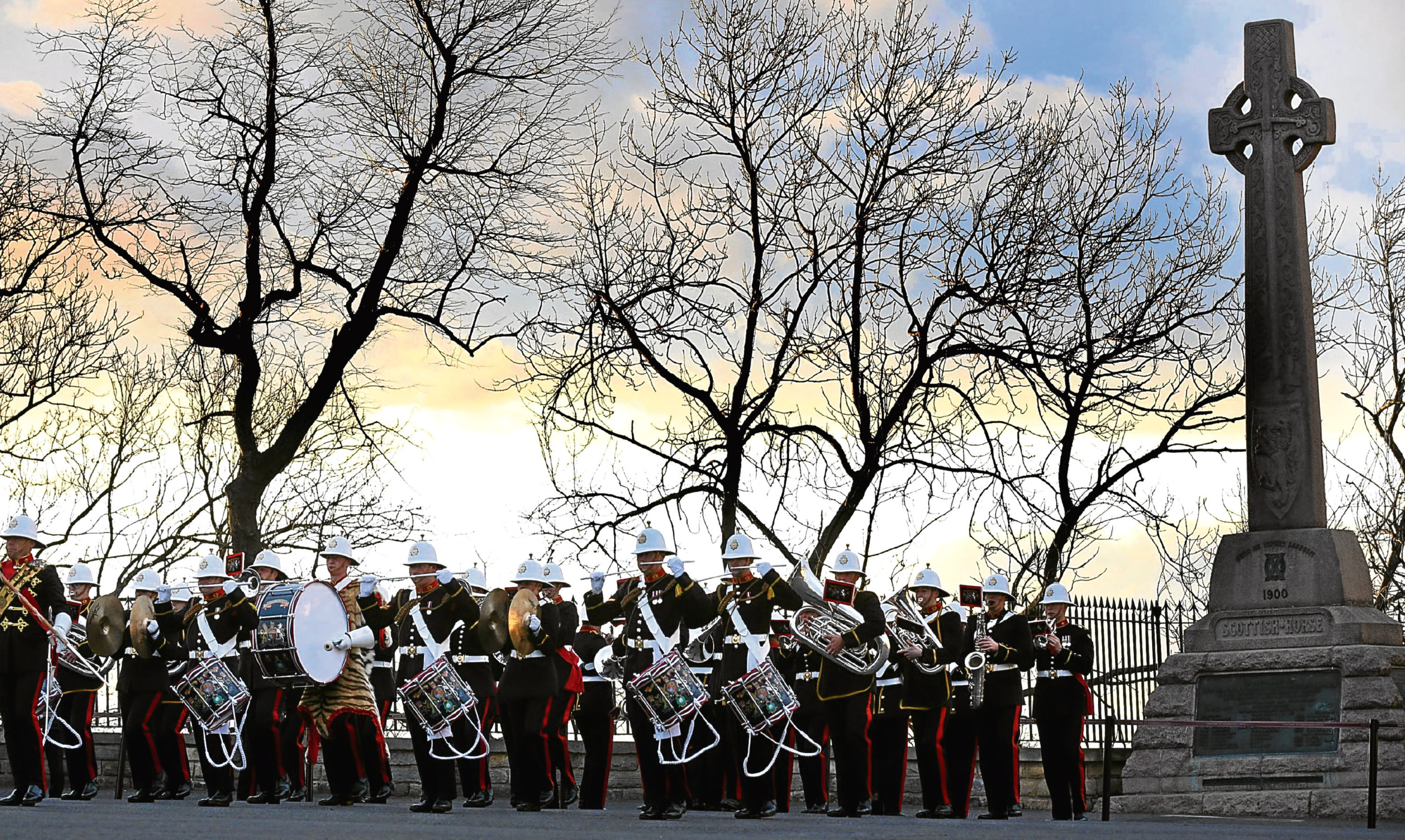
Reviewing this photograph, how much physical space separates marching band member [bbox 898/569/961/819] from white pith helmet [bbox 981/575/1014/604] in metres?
0.38

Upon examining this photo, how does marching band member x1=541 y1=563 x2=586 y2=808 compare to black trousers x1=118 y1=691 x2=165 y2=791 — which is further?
black trousers x1=118 y1=691 x2=165 y2=791

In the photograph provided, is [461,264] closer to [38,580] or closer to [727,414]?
[727,414]

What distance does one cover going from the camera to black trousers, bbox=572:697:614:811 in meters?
15.0

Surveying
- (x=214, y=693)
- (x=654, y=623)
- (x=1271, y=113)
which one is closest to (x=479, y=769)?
(x=214, y=693)

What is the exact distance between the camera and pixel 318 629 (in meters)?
13.2

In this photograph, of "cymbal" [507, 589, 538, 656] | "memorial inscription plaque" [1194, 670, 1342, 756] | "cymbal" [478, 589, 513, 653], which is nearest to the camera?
"cymbal" [507, 589, 538, 656]

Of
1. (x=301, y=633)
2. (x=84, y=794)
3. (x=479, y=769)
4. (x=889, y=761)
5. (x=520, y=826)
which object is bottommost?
(x=84, y=794)

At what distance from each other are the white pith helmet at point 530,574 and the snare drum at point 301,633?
1563mm

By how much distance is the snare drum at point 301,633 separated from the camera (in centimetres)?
1303

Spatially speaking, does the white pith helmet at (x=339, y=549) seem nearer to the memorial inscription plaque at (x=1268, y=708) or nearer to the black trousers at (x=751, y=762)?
the black trousers at (x=751, y=762)

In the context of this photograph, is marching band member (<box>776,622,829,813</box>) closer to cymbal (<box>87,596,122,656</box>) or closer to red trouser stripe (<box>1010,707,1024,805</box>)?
red trouser stripe (<box>1010,707,1024,805</box>)

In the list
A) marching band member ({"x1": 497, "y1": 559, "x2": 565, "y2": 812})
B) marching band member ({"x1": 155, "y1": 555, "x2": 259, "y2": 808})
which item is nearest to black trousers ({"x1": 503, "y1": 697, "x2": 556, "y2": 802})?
marching band member ({"x1": 497, "y1": 559, "x2": 565, "y2": 812})

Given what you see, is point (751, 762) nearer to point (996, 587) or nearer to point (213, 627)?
point (996, 587)

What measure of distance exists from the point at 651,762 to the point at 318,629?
2.55 metres
